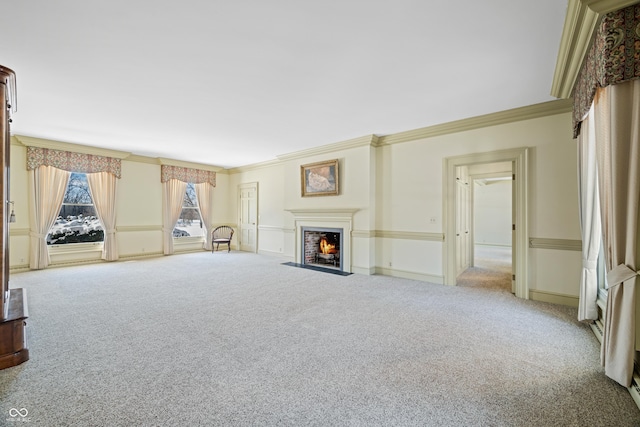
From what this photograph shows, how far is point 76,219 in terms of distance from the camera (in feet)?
20.7

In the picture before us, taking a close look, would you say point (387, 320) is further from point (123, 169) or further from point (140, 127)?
point (123, 169)

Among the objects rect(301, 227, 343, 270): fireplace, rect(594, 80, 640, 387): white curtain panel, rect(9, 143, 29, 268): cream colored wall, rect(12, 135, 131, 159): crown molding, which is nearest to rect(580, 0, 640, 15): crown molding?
rect(594, 80, 640, 387): white curtain panel

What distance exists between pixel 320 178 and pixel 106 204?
16.6 feet

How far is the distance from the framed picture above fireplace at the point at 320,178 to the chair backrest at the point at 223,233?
3.73 metres

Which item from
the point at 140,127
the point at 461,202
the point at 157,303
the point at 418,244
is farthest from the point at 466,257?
the point at 140,127

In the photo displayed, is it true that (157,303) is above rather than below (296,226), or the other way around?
below

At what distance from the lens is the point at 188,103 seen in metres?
3.74

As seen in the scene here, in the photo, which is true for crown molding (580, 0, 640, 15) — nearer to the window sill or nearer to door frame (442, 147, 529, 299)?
door frame (442, 147, 529, 299)

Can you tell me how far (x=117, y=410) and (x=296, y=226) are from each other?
494 cm

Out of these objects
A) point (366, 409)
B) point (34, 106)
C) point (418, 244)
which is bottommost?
point (366, 409)

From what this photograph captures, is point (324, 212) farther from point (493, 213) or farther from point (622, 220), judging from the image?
point (493, 213)

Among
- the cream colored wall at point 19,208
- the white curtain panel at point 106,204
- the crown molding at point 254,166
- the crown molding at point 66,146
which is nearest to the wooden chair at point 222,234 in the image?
the crown molding at point 254,166

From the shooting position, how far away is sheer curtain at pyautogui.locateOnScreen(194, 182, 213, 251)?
27.5 ft

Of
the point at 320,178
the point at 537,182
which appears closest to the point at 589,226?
the point at 537,182
